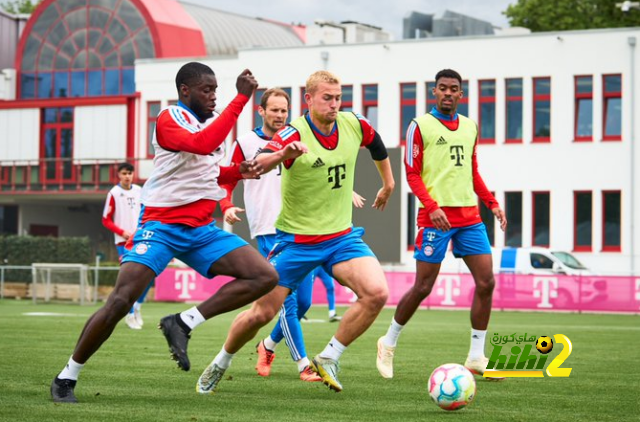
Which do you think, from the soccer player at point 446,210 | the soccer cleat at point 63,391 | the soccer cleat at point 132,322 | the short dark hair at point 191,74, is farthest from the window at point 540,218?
the soccer cleat at point 63,391

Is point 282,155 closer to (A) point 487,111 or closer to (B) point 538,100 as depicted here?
(B) point 538,100

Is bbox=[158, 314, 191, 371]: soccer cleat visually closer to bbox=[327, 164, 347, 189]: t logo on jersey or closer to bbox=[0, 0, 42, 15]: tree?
bbox=[327, 164, 347, 189]: t logo on jersey

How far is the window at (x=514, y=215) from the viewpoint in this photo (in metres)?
45.7

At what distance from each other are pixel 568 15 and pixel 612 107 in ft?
59.3

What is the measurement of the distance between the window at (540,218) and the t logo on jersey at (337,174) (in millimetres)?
36216

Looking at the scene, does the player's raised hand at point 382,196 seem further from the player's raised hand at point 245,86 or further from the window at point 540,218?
the window at point 540,218

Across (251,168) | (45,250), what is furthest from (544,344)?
(45,250)

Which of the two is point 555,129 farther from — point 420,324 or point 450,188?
point 450,188

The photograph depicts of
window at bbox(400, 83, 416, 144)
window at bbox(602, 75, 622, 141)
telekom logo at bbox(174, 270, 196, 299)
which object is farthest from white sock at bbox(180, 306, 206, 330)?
window at bbox(400, 83, 416, 144)

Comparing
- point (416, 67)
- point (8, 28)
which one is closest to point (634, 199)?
point (416, 67)

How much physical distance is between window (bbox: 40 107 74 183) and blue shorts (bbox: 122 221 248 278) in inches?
1848

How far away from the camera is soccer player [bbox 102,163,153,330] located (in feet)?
61.8

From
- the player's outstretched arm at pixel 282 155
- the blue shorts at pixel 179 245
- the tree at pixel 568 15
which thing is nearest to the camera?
the player's outstretched arm at pixel 282 155

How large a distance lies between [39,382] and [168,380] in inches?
42.1
